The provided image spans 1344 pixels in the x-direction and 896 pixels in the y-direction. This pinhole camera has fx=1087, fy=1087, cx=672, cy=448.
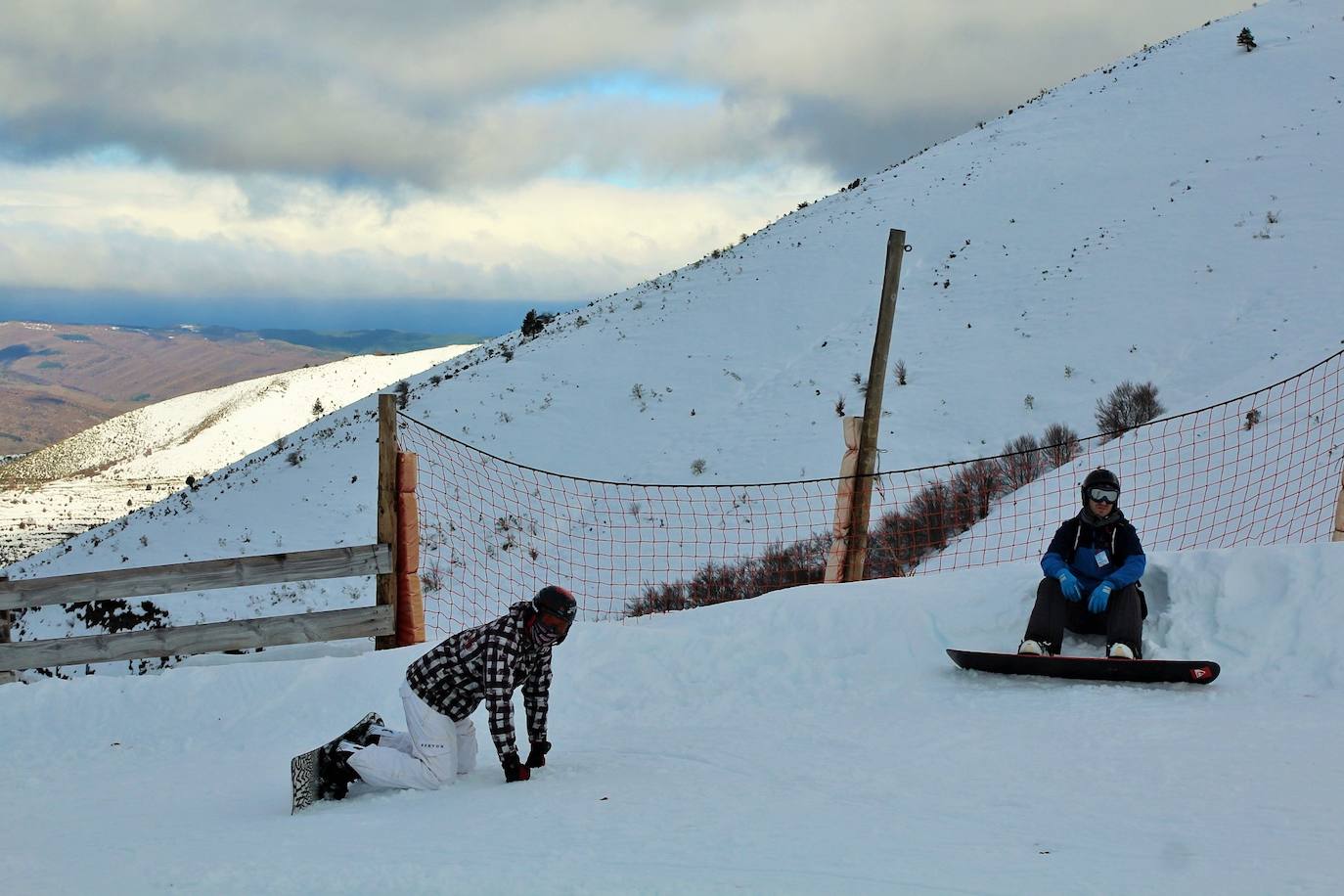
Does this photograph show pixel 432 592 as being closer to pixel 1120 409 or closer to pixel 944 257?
pixel 1120 409

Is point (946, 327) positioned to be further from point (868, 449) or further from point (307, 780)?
point (307, 780)

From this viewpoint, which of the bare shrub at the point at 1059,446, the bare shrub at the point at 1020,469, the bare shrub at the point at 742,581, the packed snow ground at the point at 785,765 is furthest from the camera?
the bare shrub at the point at 1059,446

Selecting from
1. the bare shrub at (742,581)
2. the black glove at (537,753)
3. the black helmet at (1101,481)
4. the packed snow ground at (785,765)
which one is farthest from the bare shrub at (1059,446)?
the black glove at (537,753)

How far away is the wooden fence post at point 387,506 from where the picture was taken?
9.20 meters

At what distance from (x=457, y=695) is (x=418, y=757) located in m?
0.39

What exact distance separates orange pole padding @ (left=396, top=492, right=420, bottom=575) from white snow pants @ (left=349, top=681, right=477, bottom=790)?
11.1 feet

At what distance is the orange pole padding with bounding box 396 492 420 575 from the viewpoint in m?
9.23

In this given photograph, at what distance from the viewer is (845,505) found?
991 cm

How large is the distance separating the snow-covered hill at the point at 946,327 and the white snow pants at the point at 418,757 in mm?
11857

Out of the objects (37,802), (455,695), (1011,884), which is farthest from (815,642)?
(37,802)

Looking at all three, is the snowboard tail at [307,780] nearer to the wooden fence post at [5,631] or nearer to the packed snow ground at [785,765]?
the packed snow ground at [785,765]

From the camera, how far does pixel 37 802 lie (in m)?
6.28

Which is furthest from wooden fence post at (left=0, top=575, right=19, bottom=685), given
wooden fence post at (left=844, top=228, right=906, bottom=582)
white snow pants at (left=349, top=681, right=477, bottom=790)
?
wooden fence post at (left=844, top=228, right=906, bottom=582)

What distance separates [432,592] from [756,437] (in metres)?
7.87
